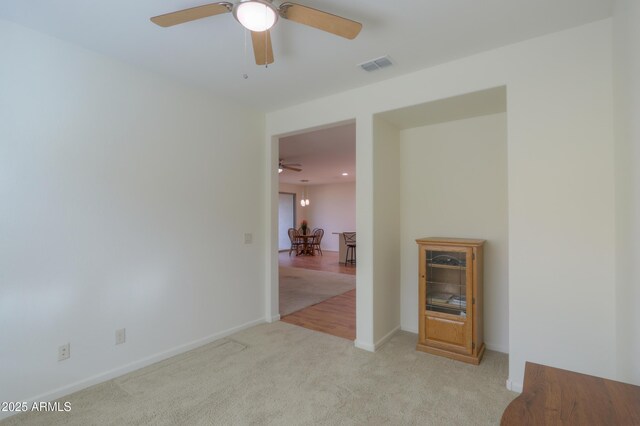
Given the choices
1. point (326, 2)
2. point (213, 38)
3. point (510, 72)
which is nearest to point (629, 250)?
point (510, 72)

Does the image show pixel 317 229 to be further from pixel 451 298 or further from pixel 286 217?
pixel 451 298

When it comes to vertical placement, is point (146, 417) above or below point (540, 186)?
below

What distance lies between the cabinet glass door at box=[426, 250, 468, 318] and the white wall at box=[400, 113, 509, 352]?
1.31ft

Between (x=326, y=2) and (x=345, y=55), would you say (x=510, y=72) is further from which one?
(x=326, y=2)

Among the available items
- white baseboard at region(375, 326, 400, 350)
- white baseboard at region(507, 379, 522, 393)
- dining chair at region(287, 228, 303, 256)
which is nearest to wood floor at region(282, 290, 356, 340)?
white baseboard at region(375, 326, 400, 350)

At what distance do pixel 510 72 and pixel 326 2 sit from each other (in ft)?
4.87

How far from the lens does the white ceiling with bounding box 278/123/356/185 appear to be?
16.0 ft

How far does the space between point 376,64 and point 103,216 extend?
2.55 m

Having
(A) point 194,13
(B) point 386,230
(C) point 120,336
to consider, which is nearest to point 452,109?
(B) point 386,230

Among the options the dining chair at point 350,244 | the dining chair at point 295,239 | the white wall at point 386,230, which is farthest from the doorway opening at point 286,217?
the white wall at point 386,230

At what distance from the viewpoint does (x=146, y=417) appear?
6.70 feet

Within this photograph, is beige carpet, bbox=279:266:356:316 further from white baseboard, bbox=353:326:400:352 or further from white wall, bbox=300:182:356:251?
white wall, bbox=300:182:356:251

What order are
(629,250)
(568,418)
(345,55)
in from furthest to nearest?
(345,55) < (629,250) < (568,418)

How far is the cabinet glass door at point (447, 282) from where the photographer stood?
290cm
